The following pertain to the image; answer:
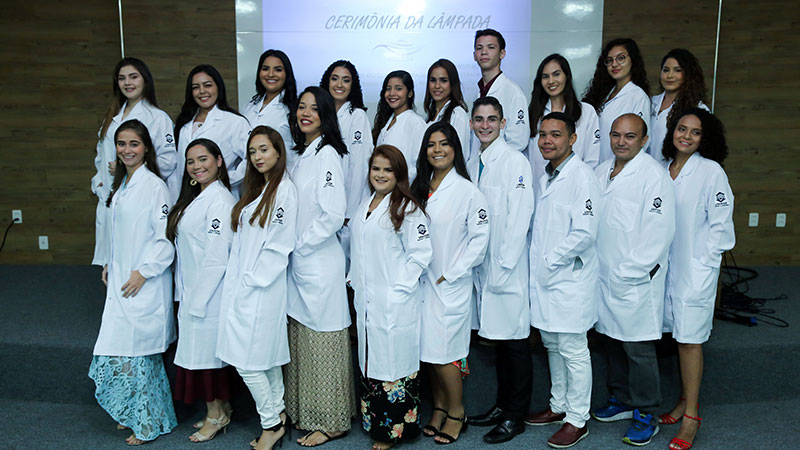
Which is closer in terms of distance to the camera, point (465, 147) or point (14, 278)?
point (465, 147)

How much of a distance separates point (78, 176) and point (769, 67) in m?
6.04

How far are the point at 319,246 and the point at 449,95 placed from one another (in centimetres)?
121

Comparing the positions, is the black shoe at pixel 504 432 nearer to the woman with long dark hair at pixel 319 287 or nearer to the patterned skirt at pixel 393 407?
the patterned skirt at pixel 393 407

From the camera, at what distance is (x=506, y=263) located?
277 cm

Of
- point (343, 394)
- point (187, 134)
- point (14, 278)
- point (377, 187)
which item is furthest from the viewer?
point (14, 278)

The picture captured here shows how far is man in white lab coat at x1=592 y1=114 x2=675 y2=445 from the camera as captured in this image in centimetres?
271

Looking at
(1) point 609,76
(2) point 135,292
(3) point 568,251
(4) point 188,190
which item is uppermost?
(1) point 609,76

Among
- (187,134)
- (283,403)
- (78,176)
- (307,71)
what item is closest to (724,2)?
(307,71)

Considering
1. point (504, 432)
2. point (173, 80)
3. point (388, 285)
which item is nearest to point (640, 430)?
point (504, 432)

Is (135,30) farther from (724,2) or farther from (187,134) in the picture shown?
(724,2)

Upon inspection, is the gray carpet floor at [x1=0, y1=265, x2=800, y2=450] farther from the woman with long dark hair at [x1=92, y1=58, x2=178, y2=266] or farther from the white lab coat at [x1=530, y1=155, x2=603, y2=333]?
the woman with long dark hair at [x1=92, y1=58, x2=178, y2=266]

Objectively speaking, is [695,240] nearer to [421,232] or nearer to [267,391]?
[421,232]

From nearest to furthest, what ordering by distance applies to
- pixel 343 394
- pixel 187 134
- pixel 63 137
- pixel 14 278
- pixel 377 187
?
1. pixel 377 187
2. pixel 343 394
3. pixel 187 134
4. pixel 14 278
5. pixel 63 137

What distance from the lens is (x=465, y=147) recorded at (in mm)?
3420
